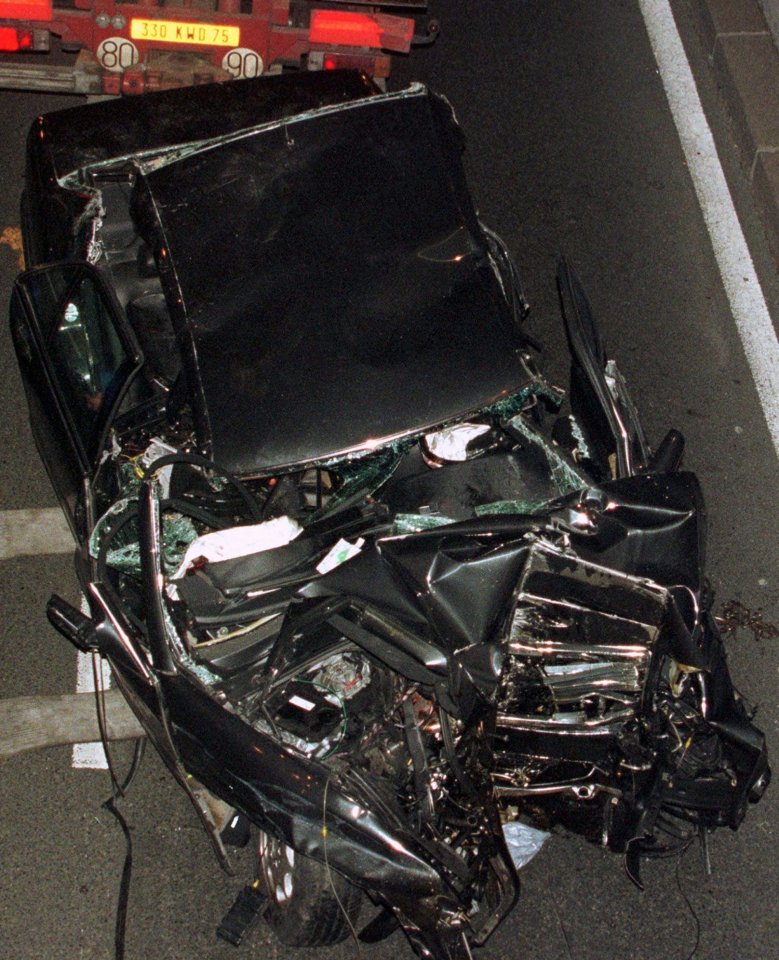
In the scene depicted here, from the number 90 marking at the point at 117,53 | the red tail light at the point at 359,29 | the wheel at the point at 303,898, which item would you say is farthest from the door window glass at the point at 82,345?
the red tail light at the point at 359,29

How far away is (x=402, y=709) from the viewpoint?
154 inches

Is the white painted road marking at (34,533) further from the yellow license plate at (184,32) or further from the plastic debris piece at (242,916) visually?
the yellow license plate at (184,32)

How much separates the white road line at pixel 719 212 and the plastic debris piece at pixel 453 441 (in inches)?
79.4

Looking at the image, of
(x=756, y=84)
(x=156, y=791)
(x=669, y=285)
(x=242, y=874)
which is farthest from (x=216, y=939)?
(x=756, y=84)

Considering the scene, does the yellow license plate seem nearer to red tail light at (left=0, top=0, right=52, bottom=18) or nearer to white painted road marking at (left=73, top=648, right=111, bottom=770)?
red tail light at (left=0, top=0, right=52, bottom=18)

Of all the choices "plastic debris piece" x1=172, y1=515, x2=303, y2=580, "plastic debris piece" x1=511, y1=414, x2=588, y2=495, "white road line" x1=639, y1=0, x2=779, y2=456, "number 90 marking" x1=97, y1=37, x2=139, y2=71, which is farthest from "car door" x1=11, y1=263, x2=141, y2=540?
"white road line" x1=639, y1=0, x2=779, y2=456

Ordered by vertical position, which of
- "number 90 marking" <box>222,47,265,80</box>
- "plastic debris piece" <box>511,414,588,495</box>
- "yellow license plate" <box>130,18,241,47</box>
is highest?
"yellow license plate" <box>130,18,241,47</box>

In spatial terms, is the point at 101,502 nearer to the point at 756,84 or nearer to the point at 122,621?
the point at 122,621

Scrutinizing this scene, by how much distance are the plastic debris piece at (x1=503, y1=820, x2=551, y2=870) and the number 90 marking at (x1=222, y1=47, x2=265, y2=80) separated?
3696 mm

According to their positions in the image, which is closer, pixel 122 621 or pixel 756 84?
pixel 122 621

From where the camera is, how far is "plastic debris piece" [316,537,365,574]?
12.7 ft

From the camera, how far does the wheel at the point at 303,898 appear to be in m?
4.08

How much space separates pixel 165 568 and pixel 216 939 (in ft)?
4.39

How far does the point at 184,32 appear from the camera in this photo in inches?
231
